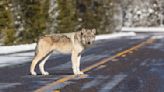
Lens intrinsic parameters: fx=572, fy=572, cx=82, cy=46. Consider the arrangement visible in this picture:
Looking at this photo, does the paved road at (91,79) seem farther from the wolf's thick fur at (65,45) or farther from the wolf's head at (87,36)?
the wolf's head at (87,36)

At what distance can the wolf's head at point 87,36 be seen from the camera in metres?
14.5

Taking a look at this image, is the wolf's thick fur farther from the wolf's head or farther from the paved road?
the paved road

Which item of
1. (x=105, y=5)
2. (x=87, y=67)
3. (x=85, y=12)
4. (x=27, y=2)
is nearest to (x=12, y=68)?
(x=87, y=67)

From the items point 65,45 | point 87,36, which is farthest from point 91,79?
point 65,45

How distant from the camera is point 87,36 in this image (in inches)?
574

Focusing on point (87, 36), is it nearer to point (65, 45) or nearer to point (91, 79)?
point (65, 45)

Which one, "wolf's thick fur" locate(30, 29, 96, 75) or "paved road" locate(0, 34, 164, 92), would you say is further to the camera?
"wolf's thick fur" locate(30, 29, 96, 75)

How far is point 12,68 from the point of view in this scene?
1828 cm

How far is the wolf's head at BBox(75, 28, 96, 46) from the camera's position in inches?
571

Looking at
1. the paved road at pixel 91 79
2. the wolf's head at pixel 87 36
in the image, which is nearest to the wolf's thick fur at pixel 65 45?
the wolf's head at pixel 87 36

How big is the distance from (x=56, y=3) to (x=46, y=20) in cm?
625

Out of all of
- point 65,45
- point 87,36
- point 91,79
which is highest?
point 87,36

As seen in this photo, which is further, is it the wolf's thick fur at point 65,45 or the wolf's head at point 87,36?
the wolf's thick fur at point 65,45

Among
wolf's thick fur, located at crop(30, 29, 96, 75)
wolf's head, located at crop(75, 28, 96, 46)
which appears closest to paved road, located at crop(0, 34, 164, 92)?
wolf's thick fur, located at crop(30, 29, 96, 75)
